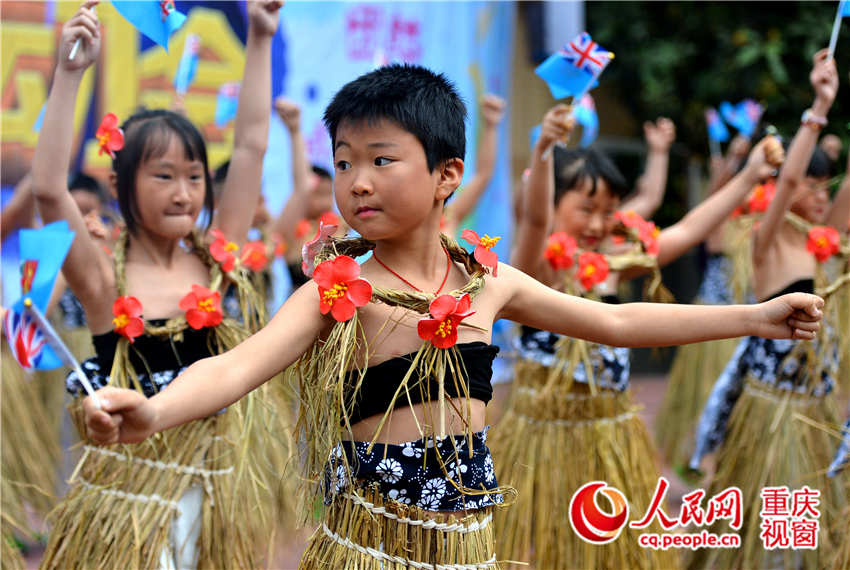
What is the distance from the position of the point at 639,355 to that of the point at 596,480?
532 cm

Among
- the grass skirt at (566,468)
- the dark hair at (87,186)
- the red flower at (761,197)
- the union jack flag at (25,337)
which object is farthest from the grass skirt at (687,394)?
the union jack flag at (25,337)

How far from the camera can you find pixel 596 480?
3.01 metres

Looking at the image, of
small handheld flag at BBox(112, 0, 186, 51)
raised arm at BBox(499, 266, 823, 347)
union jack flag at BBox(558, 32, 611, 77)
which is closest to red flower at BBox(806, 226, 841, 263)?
union jack flag at BBox(558, 32, 611, 77)

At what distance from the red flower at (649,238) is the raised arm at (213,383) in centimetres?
176

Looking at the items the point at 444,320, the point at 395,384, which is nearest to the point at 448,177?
the point at 444,320

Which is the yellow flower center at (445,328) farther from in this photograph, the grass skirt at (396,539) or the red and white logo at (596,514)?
the red and white logo at (596,514)

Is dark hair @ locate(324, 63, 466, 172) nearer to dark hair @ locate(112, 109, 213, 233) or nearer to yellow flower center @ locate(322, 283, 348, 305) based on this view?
yellow flower center @ locate(322, 283, 348, 305)

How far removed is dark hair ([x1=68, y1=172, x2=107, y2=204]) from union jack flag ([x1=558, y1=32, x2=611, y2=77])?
249 centimetres

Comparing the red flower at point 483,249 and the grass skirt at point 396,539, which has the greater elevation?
the red flower at point 483,249

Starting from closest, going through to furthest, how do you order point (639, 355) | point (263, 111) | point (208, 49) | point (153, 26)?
point (153, 26) → point (263, 111) → point (208, 49) → point (639, 355)

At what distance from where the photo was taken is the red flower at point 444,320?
1.68m

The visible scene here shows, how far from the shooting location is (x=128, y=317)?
91.6 inches

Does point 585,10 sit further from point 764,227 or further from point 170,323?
point 170,323

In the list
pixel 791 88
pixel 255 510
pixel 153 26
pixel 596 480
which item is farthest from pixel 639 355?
pixel 153 26
